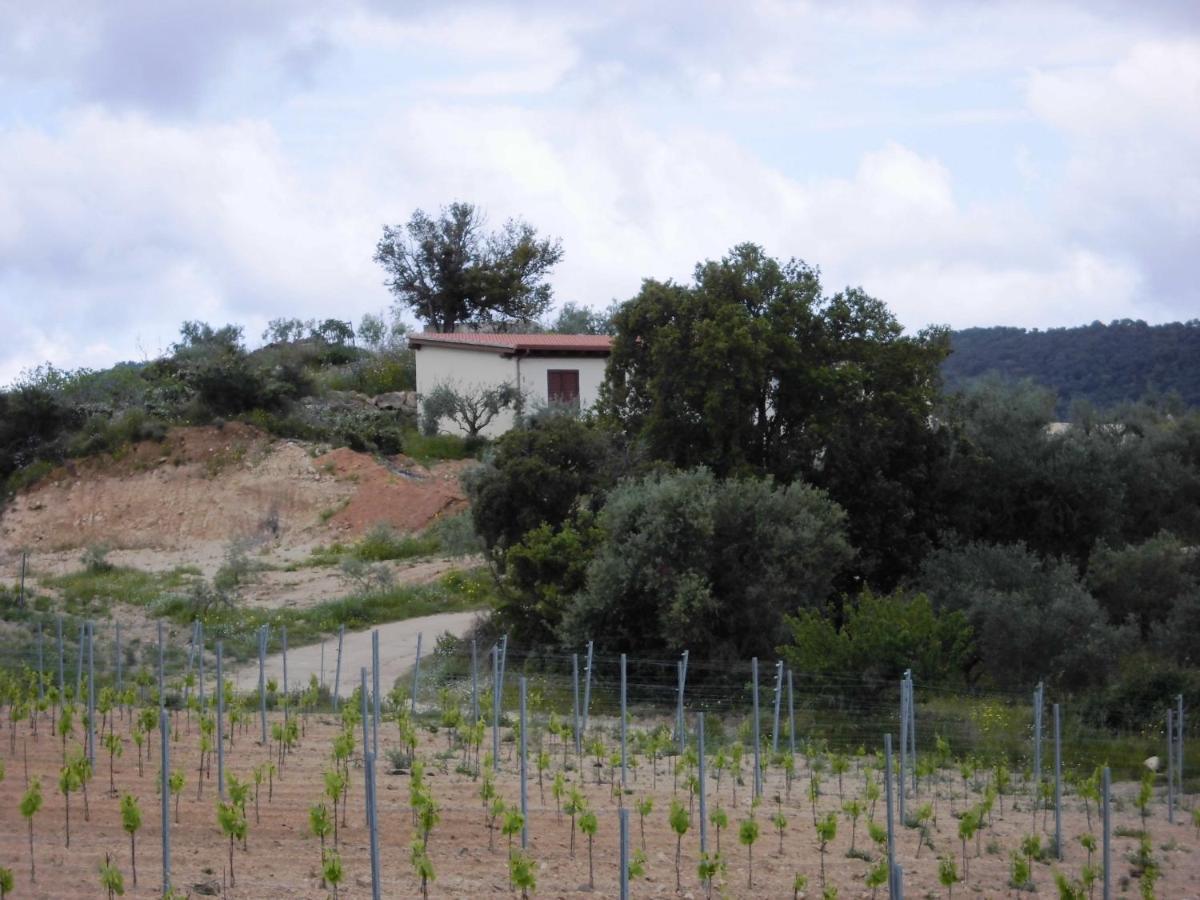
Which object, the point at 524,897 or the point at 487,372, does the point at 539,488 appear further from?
the point at 487,372

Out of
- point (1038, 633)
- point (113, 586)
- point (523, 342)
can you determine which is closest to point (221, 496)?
point (113, 586)

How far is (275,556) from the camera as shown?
33.7 meters

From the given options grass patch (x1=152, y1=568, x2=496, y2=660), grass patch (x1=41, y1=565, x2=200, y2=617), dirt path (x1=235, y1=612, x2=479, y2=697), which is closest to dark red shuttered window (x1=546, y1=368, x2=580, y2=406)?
grass patch (x1=41, y1=565, x2=200, y2=617)

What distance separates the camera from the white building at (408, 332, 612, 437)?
41.2 metres

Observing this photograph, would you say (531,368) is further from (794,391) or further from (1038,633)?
(1038,633)

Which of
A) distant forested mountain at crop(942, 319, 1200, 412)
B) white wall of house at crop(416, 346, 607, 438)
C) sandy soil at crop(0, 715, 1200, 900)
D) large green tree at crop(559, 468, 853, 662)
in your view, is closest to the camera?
sandy soil at crop(0, 715, 1200, 900)

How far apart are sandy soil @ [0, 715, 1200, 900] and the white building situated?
2792 cm

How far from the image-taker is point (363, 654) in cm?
2244

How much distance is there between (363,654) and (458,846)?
40.0 ft

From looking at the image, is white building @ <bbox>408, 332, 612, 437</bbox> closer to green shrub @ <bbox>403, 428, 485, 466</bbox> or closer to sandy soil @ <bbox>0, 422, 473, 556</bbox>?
green shrub @ <bbox>403, 428, 485, 466</bbox>

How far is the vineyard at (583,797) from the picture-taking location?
31.6 feet

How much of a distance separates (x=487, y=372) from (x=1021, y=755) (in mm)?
28384

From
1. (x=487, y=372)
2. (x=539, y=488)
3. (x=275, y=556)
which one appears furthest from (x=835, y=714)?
(x=487, y=372)

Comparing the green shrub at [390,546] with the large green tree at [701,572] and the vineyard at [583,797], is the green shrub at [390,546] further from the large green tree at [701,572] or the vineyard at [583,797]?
the vineyard at [583,797]
